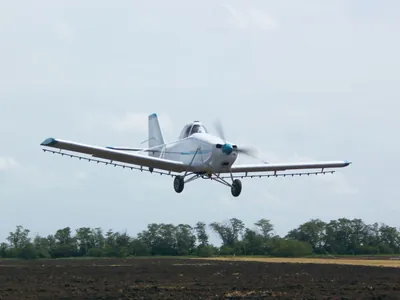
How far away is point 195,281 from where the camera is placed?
55344 millimetres

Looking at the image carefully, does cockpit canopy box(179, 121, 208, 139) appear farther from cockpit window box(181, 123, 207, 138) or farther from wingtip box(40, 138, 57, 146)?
wingtip box(40, 138, 57, 146)

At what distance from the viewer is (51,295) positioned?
4712 centimetres

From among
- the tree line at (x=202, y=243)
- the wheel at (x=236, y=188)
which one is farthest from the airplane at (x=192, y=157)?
the tree line at (x=202, y=243)

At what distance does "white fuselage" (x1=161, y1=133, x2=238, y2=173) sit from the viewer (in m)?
43.7

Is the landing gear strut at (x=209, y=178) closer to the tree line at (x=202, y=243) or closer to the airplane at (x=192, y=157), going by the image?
the airplane at (x=192, y=157)

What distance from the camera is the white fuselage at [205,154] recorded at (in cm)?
4372

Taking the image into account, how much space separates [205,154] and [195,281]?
14.3 meters

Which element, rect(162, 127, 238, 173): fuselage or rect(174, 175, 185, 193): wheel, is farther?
rect(174, 175, 185, 193): wheel

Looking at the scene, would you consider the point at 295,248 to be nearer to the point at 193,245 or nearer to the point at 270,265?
the point at 193,245

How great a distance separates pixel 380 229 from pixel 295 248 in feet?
56.7

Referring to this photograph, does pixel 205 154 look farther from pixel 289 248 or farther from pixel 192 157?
pixel 289 248

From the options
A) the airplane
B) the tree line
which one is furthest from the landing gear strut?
the tree line

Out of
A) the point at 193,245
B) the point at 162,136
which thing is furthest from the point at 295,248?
the point at 162,136

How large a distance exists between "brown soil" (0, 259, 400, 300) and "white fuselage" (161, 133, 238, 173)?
7582mm
